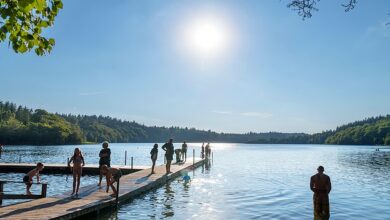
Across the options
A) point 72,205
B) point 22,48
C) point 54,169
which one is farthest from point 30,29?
point 54,169

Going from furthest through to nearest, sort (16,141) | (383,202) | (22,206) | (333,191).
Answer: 1. (16,141)
2. (333,191)
3. (383,202)
4. (22,206)

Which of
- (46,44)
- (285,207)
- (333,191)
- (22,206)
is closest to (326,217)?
(285,207)

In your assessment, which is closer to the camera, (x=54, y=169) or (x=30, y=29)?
(x=30, y=29)

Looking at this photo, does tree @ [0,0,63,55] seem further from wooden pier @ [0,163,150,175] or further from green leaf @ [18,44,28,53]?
wooden pier @ [0,163,150,175]

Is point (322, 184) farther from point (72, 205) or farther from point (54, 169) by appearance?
point (54, 169)

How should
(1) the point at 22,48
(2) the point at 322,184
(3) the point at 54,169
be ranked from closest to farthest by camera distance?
(1) the point at 22,48, (2) the point at 322,184, (3) the point at 54,169

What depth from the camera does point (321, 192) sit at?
52.3ft

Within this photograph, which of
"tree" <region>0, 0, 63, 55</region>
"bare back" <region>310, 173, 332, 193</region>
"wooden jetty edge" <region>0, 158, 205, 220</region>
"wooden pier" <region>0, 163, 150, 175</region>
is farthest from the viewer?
"wooden pier" <region>0, 163, 150, 175</region>

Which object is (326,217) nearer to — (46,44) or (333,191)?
(46,44)

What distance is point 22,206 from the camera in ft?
51.6

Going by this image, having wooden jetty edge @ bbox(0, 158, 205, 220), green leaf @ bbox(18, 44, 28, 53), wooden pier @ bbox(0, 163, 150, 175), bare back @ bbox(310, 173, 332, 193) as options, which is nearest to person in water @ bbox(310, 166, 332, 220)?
bare back @ bbox(310, 173, 332, 193)

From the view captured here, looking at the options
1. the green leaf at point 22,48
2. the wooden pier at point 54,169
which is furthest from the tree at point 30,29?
the wooden pier at point 54,169

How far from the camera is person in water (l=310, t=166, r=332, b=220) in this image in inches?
626

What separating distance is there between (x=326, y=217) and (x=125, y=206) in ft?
32.9
